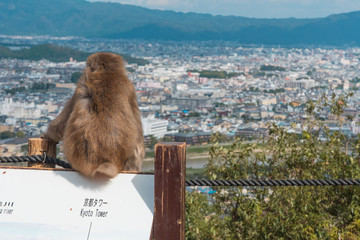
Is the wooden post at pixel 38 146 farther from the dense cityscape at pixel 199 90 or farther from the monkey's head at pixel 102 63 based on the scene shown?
the dense cityscape at pixel 199 90

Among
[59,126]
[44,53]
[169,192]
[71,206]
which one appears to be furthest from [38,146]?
[44,53]

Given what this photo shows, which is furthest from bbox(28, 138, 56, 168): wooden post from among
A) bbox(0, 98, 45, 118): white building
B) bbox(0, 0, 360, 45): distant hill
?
bbox(0, 0, 360, 45): distant hill

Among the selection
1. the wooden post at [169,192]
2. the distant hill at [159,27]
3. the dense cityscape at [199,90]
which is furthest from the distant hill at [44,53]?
the wooden post at [169,192]

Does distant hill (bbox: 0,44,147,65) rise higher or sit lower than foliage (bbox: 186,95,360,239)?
lower

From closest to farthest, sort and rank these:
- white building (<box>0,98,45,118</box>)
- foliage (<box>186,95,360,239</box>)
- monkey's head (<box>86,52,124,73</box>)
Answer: monkey's head (<box>86,52,124,73</box>)
foliage (<box>186,95,360,239</box>)
white building (<box>0,98,45,118</box>)

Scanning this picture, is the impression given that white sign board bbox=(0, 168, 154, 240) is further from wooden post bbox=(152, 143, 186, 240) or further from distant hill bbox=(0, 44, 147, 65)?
distant hill bbox=(0, 44, 147, 65)

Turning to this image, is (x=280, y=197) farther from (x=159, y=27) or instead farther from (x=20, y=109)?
(x=159, y=27)
